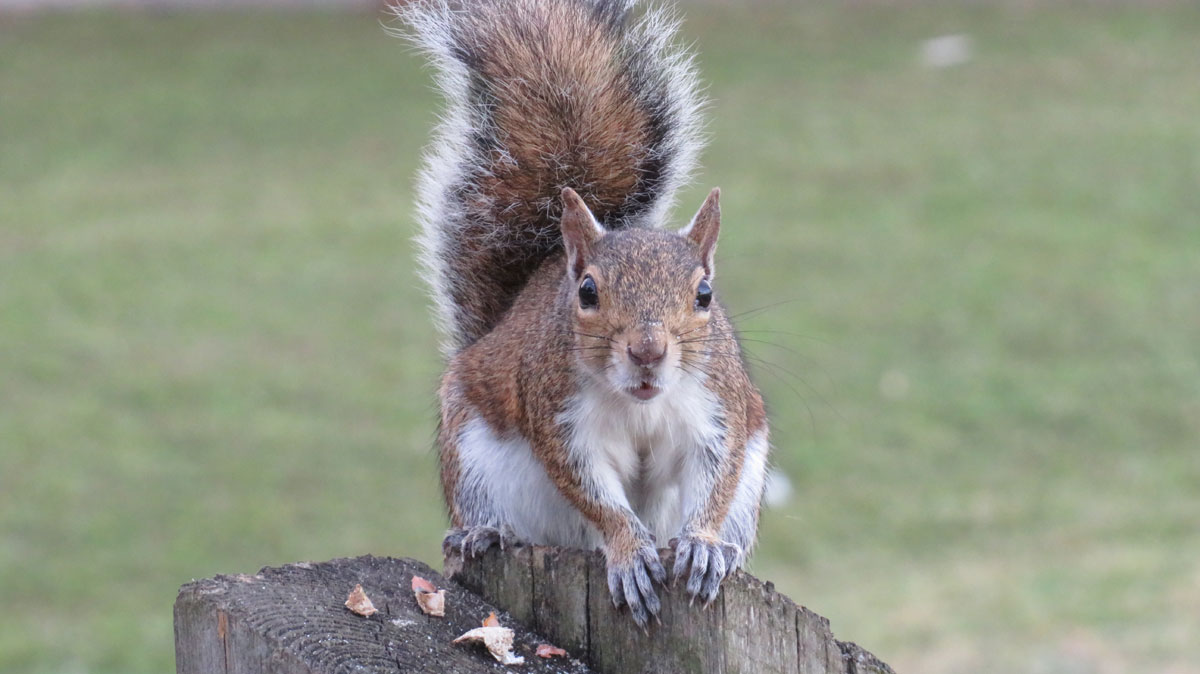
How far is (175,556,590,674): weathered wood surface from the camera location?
5.80ft

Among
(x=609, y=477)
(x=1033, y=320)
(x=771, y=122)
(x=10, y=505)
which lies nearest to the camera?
(x=609, y=477)

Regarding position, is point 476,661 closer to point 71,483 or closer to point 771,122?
point 71,483

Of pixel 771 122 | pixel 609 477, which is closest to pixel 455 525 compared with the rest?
pixel 609 477

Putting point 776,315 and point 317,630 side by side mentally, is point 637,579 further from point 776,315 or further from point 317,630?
point 776,315

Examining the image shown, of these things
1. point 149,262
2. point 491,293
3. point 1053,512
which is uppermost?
point 149,262

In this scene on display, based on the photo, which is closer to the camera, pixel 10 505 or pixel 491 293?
pixel 491 293

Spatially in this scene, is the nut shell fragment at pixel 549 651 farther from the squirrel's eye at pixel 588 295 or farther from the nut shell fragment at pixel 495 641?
the squirrel's eye at pixel 588 295

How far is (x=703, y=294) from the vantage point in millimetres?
2293

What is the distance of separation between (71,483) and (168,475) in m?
0.40

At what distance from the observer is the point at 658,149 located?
2.81 meters

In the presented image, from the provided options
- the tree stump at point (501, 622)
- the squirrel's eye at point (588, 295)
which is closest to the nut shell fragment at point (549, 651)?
the tree stump at point (501, 622)

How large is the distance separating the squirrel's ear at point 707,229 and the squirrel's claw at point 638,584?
488 mm

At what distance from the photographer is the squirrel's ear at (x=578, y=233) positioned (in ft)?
7.72

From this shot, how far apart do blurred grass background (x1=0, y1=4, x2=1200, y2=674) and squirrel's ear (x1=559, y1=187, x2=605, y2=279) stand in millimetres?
803
